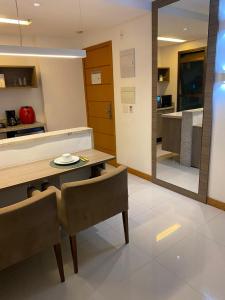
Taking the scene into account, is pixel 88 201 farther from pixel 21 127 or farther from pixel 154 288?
pixel 21 127

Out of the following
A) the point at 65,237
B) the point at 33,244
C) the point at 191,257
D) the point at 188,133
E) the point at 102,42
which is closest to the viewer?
the point at 33,244

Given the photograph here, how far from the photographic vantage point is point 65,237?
7.79 ft

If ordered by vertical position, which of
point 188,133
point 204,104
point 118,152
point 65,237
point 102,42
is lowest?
point 65,237

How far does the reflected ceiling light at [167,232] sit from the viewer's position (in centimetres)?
229

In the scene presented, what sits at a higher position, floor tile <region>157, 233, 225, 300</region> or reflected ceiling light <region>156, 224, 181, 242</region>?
reflected ceiling light <region>156, 224, 181, 242</region>

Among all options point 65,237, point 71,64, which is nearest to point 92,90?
point 71,64

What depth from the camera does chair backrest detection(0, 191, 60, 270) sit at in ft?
4.74

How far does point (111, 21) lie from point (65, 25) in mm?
737

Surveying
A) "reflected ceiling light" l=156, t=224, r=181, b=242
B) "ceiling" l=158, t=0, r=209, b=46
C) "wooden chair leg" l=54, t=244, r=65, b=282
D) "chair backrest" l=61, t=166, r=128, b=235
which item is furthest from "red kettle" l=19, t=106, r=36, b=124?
"reflected ceiling light" l=156, t=224, r=181, b=242

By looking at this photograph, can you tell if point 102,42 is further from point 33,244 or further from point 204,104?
point 33,244

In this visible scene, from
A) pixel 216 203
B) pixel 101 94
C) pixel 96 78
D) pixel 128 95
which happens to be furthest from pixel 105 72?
pixel 216 203

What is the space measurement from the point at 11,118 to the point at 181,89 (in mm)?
2882

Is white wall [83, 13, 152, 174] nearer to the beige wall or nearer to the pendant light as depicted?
the beige wall

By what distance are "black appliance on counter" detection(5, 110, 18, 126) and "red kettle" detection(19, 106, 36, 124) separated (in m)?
0.12
